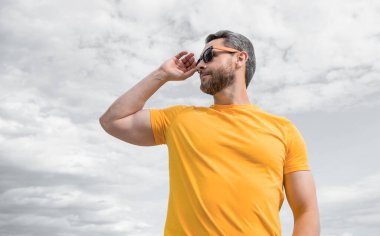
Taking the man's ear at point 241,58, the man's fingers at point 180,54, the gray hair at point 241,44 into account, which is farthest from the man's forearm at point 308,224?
the man's fingers at point 180,54

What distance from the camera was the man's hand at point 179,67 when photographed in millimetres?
4934

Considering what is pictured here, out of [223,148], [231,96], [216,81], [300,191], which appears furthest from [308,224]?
[216,81]

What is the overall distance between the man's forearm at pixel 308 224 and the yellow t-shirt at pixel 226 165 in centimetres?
26

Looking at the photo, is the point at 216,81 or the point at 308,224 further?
the point at 216,81

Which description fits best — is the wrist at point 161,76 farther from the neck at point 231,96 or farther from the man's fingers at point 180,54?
the neck at point 231,96

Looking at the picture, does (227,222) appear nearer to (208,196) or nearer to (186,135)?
(208,196)

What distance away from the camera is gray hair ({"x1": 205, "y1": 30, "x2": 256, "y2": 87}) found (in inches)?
203

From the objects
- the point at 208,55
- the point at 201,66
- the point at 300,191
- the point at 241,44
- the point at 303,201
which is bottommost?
the point at 303,201

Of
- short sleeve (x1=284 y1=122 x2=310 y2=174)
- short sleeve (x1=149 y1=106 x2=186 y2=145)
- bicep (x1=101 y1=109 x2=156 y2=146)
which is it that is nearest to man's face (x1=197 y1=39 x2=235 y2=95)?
short sleeve (x1=149 y1=106 x2=186 y2=145)

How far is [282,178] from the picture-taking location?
14.0 feet

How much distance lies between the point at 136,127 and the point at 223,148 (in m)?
1.14

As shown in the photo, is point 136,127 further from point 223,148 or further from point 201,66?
point 223,148

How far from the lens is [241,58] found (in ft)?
16.8

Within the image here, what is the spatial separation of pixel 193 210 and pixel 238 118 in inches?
45.7
